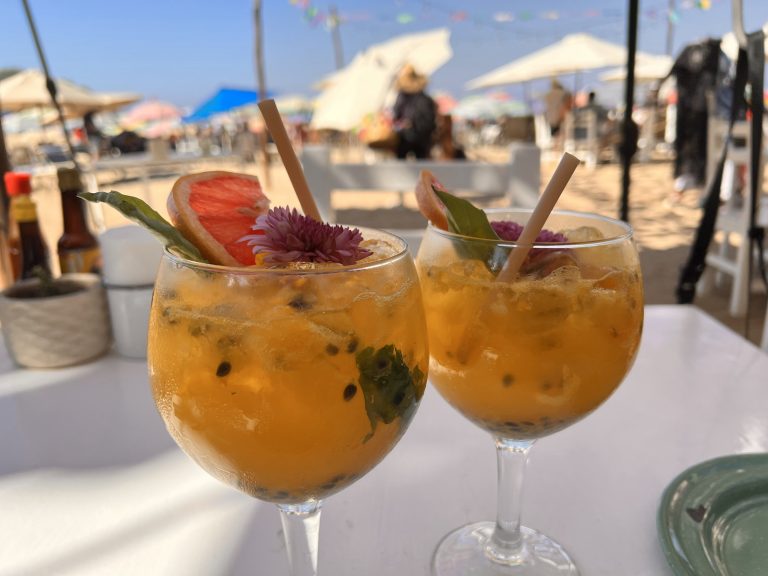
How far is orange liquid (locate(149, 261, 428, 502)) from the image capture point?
0.54 metres

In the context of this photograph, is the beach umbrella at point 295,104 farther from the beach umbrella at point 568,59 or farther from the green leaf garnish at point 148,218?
the green leaf garnish at point 148,218

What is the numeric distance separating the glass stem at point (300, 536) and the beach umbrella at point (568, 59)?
41.7ft

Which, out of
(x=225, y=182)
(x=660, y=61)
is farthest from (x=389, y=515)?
(x=660, y=61)

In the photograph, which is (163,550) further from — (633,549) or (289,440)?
(633,549)

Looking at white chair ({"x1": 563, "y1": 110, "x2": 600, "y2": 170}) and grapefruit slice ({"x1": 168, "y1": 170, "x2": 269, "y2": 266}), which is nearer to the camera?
grapefruit slice ({"x1": 168, "y1": 170, "x2": 269, "y2": 266})

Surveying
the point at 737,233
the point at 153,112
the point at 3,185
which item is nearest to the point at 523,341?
the point at 3,185

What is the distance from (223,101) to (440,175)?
13.2 m

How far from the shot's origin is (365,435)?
0.57 m

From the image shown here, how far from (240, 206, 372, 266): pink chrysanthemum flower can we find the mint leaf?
0.19m

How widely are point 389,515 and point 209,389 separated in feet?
1.23

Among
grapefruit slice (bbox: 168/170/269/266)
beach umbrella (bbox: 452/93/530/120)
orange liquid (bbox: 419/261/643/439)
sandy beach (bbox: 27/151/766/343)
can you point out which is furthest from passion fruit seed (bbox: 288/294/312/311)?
beach umbrella (bbox: 452/93/530/120)

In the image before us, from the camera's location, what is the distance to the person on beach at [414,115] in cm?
639

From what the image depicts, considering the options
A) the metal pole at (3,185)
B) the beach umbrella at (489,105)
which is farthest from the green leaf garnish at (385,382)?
the beach umbrella at (489,105)

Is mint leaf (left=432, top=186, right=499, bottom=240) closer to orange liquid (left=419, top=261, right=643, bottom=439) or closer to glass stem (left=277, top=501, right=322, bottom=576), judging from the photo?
orange liquid (left=419, top=261, right=643, bottom=439)
